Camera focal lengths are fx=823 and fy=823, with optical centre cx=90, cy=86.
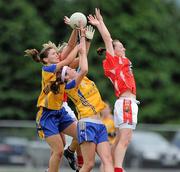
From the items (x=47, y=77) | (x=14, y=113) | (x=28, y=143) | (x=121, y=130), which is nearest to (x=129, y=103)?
(x=121, y=130)

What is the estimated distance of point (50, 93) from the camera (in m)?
12.9

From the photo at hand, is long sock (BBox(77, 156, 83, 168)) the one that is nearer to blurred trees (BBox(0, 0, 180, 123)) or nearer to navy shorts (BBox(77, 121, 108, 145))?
navy shorts (BBox(77, 121, 108, 145))

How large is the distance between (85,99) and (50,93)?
645 millimetres

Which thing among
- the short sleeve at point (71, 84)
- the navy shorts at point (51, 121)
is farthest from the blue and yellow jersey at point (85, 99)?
the navy shorts at point (51, 121)

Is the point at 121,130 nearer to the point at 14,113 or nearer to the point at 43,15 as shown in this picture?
the point at 14,113

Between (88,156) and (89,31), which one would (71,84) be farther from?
(88,156)

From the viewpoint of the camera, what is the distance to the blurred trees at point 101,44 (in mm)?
37844

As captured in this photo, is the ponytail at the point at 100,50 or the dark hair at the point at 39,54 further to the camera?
the ponytail at the point at 100,50

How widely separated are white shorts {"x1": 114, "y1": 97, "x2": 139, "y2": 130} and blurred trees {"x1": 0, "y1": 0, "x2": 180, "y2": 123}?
2431cm

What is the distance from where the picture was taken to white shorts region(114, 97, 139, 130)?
500 inches

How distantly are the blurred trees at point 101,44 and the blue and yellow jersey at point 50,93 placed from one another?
23827 mm

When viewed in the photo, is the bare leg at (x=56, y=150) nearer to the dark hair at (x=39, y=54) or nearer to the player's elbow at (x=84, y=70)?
the dark hair at (x=39, y=54)

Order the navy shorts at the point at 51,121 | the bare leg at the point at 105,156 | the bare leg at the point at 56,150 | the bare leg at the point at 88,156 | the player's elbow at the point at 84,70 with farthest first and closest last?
the navy shorts at the point at 51,121 < the bare leg at the point at 56,150 < the bare leg at the point at 88,156 < the bare leg at the point at 105,156 < the player's elbow at the point at 84,70

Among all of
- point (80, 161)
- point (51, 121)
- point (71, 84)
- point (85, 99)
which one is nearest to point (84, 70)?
point (71, 84)
